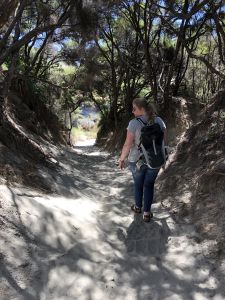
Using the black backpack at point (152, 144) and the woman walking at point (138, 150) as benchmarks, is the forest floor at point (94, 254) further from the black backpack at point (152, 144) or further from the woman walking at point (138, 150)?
the black backpack at point (152, 144)

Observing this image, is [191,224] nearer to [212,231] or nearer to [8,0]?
[212,231]

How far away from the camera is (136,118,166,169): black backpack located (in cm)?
484

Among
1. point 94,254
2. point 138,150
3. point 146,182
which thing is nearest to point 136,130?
point 138,150

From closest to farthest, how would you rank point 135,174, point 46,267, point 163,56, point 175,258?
point 46,267
point 175,258
point 135,174
point 163,56

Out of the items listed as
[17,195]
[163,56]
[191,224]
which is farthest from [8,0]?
[163,56]

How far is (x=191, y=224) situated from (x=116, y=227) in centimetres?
93

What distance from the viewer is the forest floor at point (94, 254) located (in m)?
3.47

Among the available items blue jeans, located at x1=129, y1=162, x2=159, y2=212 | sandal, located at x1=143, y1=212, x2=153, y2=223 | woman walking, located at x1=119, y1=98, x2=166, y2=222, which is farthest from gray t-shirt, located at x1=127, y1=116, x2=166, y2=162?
sandal, located at x1=143, y1=212, x2=153, y2=223

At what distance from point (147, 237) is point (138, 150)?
1.08 metres

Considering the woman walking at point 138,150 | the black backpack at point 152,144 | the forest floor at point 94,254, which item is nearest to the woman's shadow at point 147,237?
the forest floor at point 94,254

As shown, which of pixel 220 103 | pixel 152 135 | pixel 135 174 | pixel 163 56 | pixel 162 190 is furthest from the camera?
pixel 163 56

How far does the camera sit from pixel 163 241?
4602 mm

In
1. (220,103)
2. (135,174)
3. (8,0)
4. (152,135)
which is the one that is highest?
(8,0)

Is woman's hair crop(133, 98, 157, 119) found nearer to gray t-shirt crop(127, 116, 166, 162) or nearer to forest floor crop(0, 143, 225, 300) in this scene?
gray t-shirt crop(127, 116, 166, 162)
